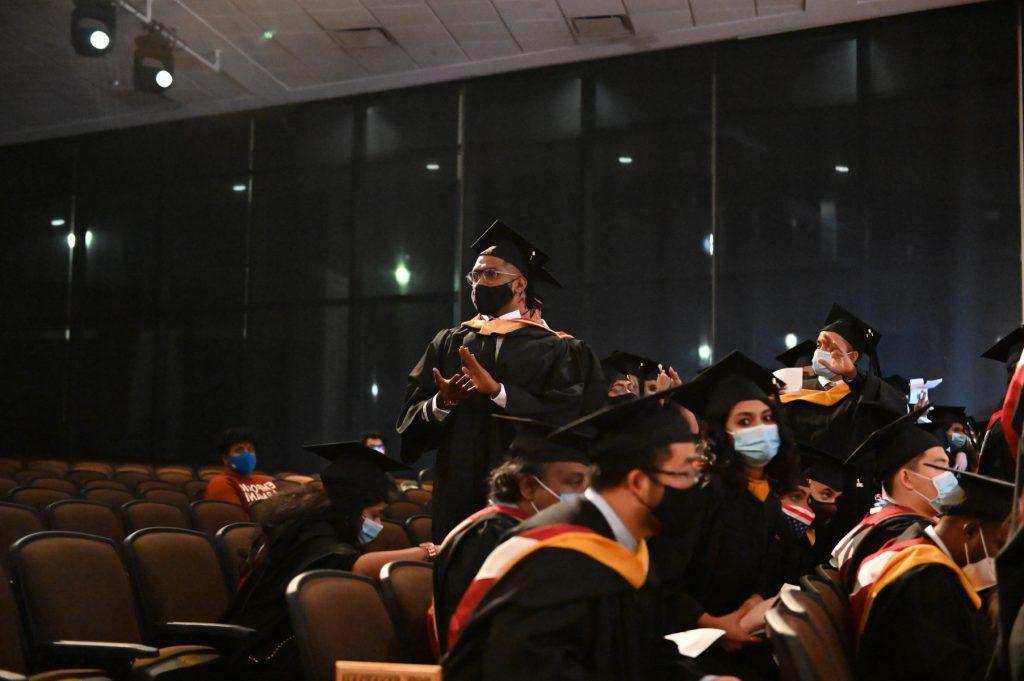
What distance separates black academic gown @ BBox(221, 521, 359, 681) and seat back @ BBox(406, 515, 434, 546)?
1.60m

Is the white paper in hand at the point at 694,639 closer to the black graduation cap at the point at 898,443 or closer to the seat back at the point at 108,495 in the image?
the black graduation cap at the point at 898,443

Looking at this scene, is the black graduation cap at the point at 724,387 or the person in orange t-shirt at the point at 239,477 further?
the person in orange t-shirt at the point at 239,477

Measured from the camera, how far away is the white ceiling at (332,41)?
10.3 metres

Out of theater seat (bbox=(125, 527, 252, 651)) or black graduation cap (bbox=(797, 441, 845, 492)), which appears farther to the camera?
black graduation cap (bbox=(797, 441, 845, 492))

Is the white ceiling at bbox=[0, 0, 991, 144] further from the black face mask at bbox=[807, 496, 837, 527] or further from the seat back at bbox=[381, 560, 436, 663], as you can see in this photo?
the seat back at bbox=[381, 560, 436, 663]

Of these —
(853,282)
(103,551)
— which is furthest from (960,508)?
(853,282)

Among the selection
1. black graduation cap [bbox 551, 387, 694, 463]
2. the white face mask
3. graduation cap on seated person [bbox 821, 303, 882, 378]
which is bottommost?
the white face mask

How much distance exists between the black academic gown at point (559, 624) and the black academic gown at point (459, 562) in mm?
540

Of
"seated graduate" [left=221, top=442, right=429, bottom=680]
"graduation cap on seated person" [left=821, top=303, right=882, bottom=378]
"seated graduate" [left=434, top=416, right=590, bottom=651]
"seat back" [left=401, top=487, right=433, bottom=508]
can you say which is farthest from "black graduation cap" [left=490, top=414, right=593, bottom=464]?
"seat back" [left=401, top=487, right=433, bottom=508]

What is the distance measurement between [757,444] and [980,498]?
71 centimetres

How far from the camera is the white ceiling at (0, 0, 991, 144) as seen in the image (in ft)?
33.7

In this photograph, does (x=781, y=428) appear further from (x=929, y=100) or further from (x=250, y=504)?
(x=929, y=100)

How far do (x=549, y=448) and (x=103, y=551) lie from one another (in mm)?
1805

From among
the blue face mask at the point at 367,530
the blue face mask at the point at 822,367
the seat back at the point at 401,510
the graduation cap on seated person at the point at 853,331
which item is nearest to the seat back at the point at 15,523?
the blue face mask at the point at 367,530
